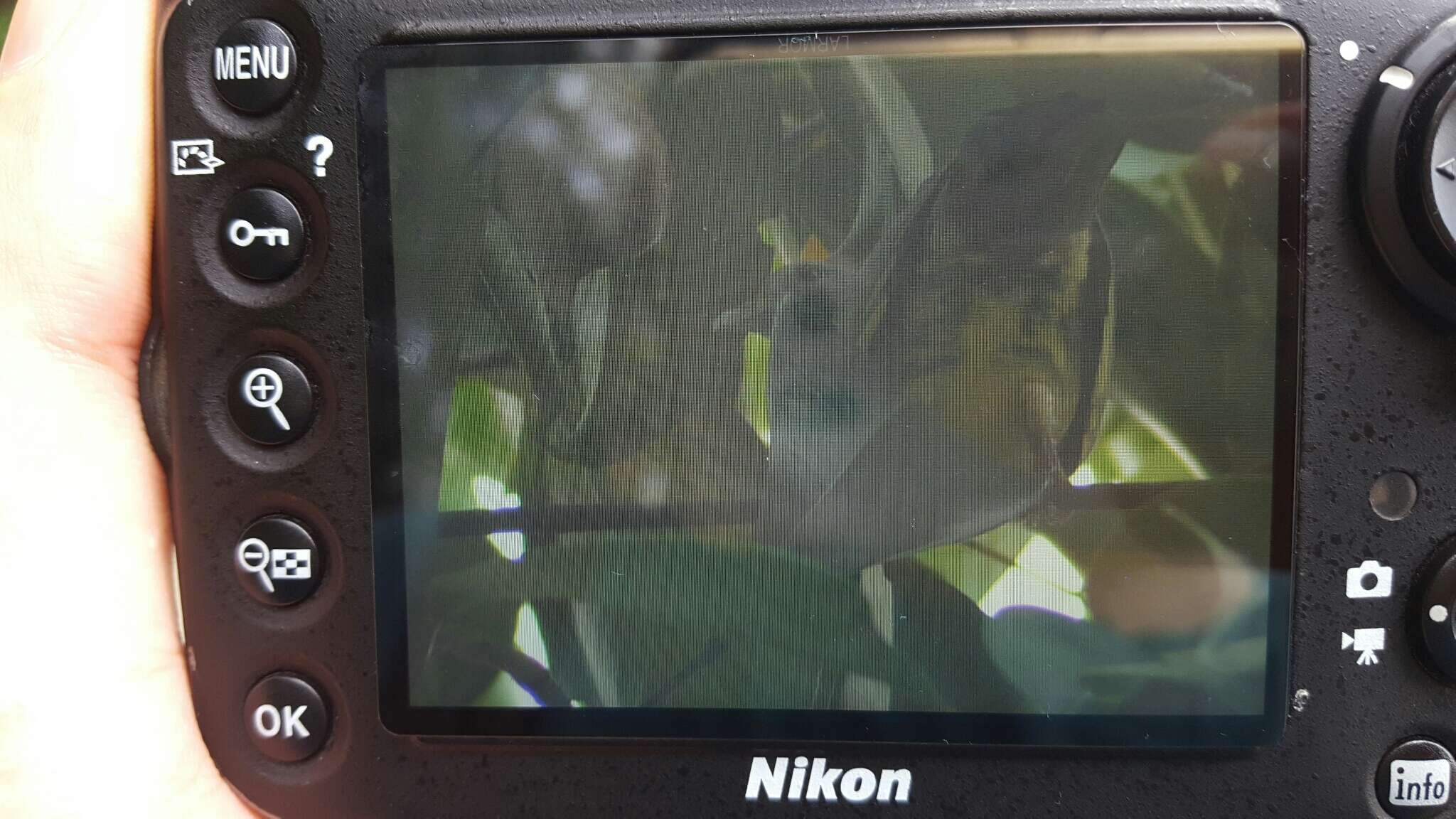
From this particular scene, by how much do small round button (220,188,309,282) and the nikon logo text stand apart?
0.40 m

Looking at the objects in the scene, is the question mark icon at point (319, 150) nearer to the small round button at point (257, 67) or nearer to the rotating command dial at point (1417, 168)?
the small round button at point (257, 67)

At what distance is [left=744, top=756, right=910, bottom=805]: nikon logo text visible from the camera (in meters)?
0.49

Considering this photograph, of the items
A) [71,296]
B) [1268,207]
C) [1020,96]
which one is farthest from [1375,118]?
[71,296]

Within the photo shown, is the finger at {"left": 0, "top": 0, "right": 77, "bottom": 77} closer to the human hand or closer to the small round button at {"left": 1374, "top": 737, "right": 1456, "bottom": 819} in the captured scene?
the human hand

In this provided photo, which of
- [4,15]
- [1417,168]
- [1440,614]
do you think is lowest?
[1440,614]

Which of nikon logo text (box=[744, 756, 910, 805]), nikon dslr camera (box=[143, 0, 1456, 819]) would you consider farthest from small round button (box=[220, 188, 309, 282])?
nikon logo text (box=[744, 756, 910, 805])

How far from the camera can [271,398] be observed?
480 mm

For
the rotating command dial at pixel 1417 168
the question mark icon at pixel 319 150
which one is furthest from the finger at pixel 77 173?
the rotating command dial at pixel 1417 168

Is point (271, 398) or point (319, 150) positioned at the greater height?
point (319, 150)

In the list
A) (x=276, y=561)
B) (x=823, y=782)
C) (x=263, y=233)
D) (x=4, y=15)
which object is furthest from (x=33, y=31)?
(x=823, y=782)

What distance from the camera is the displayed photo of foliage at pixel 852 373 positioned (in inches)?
18.1

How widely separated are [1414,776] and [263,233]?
731 mm

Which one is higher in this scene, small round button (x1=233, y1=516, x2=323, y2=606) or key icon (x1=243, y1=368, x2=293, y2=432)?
key icon (x1=243, y1=368, x2=293, y2=432)

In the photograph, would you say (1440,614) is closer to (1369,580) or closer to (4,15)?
(1369,580)
